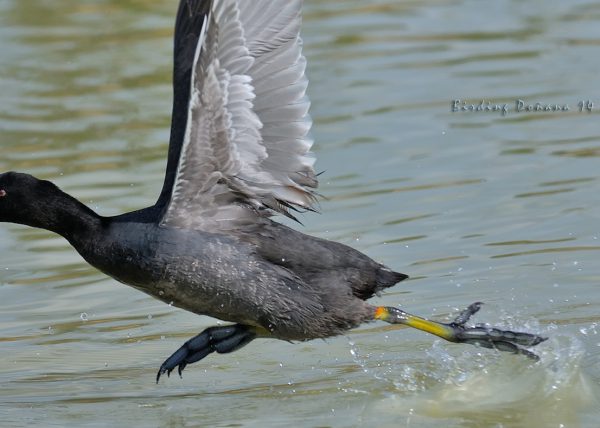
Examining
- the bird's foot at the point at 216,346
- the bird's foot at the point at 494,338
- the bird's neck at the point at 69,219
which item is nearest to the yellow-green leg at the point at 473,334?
the bird's foot at the point at 494,338

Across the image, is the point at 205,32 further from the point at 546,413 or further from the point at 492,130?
the point at 492,130

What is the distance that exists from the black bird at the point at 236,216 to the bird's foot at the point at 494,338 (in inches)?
9.5

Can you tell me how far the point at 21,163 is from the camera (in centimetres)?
891

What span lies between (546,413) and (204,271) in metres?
1.50

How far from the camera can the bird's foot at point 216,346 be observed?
19.0 feet

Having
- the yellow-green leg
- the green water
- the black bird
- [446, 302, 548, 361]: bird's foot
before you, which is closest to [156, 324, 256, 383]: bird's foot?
the black bird

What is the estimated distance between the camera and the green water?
5.70 metres

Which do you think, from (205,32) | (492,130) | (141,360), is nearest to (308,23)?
(492,130)

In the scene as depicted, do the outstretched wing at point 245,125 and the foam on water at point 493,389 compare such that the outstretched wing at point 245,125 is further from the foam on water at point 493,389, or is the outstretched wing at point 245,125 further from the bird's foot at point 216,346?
the foam on water at point 493,389

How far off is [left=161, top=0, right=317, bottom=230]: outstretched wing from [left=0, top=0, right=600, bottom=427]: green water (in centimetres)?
83

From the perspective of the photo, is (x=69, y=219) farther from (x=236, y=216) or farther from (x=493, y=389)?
(x=493, y=389)

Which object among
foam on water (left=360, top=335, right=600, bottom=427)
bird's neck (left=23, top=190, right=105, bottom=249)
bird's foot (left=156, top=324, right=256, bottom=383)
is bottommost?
foam on water (left=360, top=335, right=600, bottom=427)

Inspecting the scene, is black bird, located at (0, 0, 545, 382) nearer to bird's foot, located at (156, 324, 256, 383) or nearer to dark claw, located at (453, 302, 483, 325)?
bird's foot, located at (156, 324, 256, 383)

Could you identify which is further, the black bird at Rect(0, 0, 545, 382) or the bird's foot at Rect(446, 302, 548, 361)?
the bird's foot at Rect(446, 302, 548, 361)
